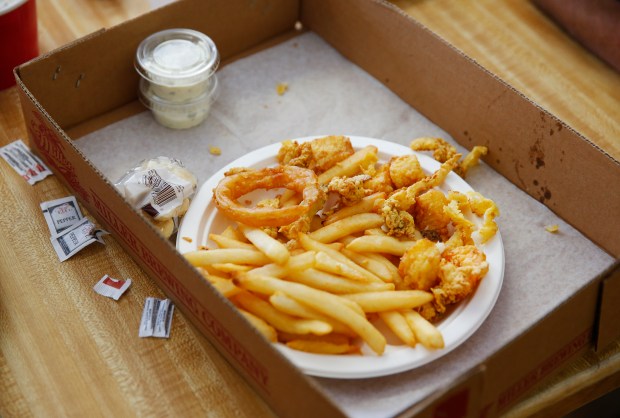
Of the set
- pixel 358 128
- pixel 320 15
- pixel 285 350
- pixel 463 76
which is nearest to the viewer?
Answer: pixel 285 350

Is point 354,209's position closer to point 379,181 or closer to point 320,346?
point 379,181

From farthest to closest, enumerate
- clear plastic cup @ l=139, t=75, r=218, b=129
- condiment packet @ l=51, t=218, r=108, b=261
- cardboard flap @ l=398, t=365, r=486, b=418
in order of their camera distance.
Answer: clear plastic cup @ l=139, t=75, r=218, b=129 → condiment packet @ l=51, t=218, r=108, b=261 → cardboard flap @ l=398, t=365, r=486, b=418

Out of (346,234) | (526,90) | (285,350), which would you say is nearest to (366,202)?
(346,234)

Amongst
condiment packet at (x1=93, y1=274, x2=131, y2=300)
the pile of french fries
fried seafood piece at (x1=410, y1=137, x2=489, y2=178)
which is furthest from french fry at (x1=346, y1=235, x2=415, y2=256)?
condiment packet at (x1=93, y1=274, x2=131, y2=300)

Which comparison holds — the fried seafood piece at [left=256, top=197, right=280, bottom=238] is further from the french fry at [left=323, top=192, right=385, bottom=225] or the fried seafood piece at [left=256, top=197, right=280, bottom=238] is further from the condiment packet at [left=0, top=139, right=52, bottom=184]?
the condiment packet at [left=0, top=139, right=52, bottom=184]

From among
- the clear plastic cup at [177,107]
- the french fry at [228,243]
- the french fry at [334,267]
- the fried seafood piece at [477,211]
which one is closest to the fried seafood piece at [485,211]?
the fried seafood piece at [477,211]

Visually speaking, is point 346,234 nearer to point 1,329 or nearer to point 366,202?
point 366,202

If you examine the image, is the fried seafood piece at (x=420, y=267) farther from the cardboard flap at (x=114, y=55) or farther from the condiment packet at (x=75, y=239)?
the cardboard flap at (x=114, y=55)

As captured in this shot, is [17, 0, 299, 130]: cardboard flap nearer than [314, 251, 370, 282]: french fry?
No
